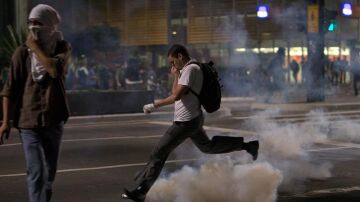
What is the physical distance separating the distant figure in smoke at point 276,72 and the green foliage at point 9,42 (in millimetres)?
6141

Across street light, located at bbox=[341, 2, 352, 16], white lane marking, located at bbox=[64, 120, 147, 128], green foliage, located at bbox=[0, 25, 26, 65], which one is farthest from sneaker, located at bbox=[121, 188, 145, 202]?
street light, located at bbox=[341, 2, 352, 16]

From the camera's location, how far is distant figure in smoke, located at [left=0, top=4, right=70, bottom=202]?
4406 millimetres

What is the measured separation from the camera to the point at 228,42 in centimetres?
1277

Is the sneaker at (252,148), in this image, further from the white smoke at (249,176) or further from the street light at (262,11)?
the street light at (262,11)

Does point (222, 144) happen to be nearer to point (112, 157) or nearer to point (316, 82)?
point (112, 157)

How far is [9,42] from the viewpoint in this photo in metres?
16.0

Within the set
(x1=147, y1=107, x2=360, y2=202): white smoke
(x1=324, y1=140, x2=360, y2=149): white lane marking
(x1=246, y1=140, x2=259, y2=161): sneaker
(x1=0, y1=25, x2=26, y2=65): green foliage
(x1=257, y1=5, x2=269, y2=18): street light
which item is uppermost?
(x1=257, y1=5, x2=269, y2=18): street light

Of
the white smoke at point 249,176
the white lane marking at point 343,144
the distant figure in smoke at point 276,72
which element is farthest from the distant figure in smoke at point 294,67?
the white smoke at point 249,176

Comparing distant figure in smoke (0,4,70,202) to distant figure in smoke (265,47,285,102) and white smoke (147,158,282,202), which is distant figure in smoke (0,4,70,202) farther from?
distant figure in smoke (265,47,285,102)

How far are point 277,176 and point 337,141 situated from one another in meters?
5.11

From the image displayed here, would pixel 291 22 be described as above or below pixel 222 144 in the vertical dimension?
above

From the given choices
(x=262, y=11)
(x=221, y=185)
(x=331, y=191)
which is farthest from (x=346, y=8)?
(x=221, y=185)

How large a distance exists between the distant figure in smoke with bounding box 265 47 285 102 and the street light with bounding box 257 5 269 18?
9.39 ft

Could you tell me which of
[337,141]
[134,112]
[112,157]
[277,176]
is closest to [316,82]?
[134,112]
